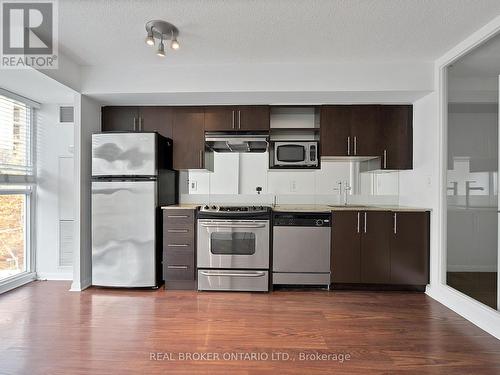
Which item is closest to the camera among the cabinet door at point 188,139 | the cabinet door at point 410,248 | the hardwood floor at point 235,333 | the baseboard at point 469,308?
the hardwood floor at point 235,333

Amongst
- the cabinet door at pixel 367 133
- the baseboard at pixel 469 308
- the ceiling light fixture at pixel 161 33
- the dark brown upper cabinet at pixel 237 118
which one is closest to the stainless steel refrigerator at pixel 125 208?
the dark brown upper cabinet at pixel 237 118

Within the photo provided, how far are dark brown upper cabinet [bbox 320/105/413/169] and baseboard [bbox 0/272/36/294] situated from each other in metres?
3.76

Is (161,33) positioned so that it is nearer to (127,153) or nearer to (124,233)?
(127,153)

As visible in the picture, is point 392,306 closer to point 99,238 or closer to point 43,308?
point 99,238

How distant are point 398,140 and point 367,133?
37 cm

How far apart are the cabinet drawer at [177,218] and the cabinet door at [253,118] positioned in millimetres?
1173

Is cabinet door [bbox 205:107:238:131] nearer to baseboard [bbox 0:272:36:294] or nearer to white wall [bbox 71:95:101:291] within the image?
white wall [bbox 71:95:101:291]

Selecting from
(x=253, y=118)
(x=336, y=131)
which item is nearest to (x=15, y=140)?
(x=253, y=118)

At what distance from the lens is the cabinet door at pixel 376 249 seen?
309cm

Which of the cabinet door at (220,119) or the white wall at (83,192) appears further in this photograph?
the cabinet door at (220,119)

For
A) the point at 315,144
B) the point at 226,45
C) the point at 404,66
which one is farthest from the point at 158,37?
the point at 404,66

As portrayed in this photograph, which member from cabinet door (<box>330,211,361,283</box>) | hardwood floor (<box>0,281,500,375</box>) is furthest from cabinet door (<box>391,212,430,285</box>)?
cabinet door (<box>330,211,361,283</box>)

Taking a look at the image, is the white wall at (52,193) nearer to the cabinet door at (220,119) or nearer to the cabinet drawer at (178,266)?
the cabinet drawer at (178,266)

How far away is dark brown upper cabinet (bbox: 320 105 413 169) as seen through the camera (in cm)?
332
